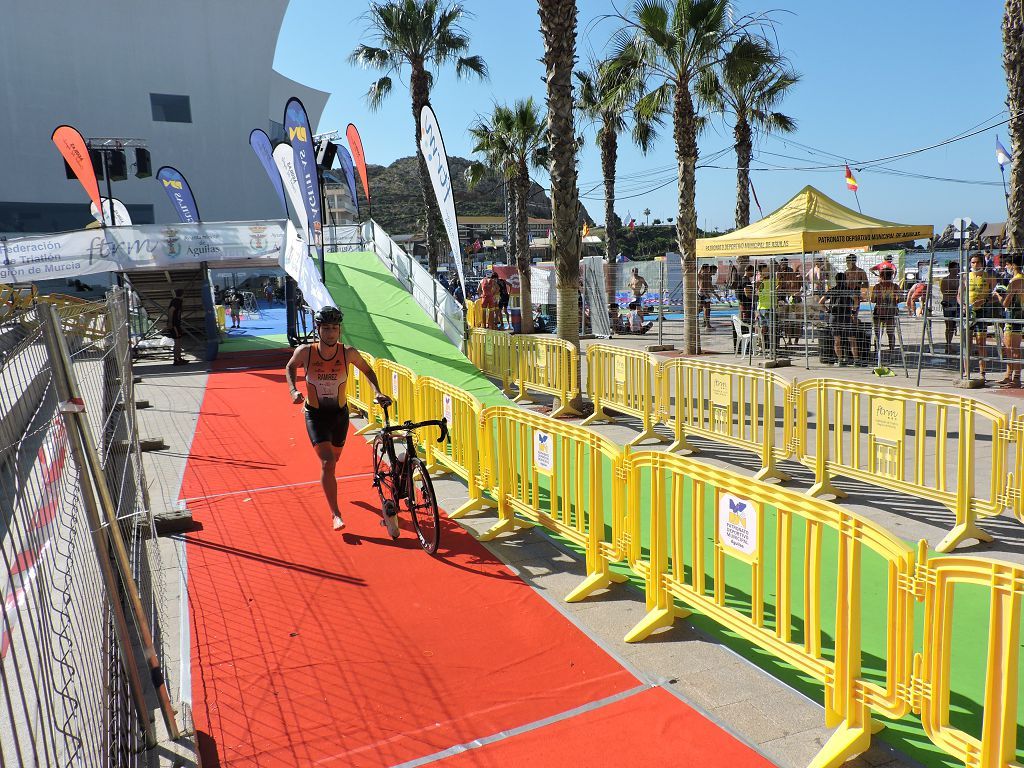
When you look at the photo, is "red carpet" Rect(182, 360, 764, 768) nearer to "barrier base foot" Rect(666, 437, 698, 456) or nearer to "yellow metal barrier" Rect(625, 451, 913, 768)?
"yellow metal barrier" Rect(625, 451, 913, 768)

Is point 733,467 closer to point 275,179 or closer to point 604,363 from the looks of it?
point 604,363

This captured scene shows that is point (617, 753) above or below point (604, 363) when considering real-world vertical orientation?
below

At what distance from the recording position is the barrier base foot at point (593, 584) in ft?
17.7

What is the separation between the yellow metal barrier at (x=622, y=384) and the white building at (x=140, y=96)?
50130 millimetres

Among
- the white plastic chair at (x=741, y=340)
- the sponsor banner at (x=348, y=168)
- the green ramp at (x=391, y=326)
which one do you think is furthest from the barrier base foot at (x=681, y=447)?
the sponsor banner at (x=348, y=168)

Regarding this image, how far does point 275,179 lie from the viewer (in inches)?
872

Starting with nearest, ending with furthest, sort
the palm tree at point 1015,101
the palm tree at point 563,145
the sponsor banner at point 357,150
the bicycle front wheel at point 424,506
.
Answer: the bicycle front wheel at point 424,506 → the palm tree at point 563,145 → the palm tree at point 1015,101 → the sponsor banner at point 357,150

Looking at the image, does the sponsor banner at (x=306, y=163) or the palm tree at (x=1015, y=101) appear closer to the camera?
the palm tree at (x=1015, y=101)

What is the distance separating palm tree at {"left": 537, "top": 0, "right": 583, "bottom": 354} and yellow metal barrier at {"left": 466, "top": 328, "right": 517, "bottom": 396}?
1.32 meters

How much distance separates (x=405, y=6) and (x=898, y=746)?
986 inches

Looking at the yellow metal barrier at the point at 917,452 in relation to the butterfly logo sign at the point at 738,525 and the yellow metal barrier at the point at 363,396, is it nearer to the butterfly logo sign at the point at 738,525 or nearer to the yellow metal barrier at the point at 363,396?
the butterfly logo sign at the point at 738,525

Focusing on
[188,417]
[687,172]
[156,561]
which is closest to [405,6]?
[687,172]

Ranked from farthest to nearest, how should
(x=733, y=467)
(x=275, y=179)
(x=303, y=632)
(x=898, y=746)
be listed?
1. (x=275, y=179)
2. (x=733, y=467)
3. (x=303, y=632)
4. (x=898, y=746)

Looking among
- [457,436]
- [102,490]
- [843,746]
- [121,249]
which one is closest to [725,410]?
[457,436]
